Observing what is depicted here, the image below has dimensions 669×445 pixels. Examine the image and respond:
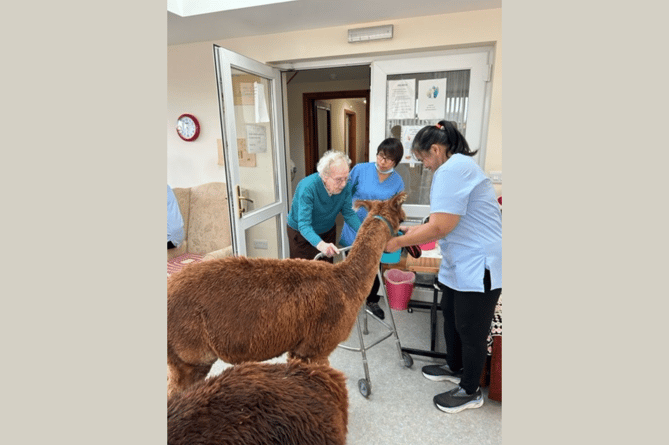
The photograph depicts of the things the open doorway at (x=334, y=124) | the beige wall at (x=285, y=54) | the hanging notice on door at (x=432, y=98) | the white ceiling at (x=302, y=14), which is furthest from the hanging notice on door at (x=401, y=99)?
the open doorway at (x=334, y=124)

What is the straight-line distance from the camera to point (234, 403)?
0.64 meters

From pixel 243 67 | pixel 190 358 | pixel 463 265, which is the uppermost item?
pixel 243 67

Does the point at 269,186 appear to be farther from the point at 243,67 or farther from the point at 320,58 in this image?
the point at 320,58

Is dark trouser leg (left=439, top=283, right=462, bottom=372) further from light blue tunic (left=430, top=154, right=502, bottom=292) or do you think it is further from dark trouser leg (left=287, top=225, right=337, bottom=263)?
dark trouser leg (left=287, top=225, right=337, bottom=263)

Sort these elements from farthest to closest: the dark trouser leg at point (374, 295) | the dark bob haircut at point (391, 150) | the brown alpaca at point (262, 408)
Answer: the dark trouser leg at point (374, 295)
the dark bob haircut at point (391, 150)
the brown alpaca at point (262, 408)

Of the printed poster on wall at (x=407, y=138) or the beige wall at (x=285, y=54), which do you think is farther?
the printed poster on wall at (x=407, y=138)

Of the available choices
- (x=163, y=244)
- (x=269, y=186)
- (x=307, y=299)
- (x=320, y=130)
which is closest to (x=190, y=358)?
(x=307, y=299)

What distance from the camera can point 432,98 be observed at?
3049 mm

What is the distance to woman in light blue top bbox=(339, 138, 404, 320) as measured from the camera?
2.67m

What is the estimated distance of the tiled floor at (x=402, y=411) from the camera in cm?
180

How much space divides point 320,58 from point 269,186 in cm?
136

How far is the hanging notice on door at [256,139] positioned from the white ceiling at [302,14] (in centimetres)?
89

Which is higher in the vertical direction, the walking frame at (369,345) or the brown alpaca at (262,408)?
the brown alpaca at (262,408)

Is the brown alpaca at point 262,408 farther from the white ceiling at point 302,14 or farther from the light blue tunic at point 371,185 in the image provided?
the white ceiling at point 302,14
